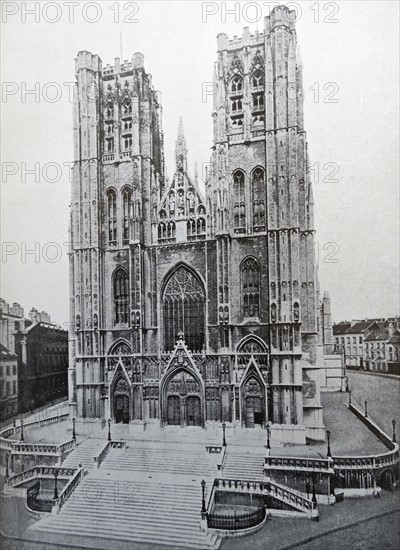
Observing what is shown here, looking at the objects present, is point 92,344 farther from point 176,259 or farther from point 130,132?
point 130,132

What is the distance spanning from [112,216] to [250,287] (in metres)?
4.39

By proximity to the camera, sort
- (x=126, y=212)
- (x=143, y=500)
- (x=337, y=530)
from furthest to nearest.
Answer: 1. (x=126, y=212)
2. (x=143, y=500)
3. (x=337, y=530)

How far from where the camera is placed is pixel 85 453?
34.0 feet

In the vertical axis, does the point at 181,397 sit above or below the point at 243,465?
above

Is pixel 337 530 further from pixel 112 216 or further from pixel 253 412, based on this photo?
pixel 112 216

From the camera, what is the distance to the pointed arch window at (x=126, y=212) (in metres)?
12.4

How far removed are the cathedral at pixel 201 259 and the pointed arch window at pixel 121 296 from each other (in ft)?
0.09

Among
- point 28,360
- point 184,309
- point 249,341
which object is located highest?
point 184,309

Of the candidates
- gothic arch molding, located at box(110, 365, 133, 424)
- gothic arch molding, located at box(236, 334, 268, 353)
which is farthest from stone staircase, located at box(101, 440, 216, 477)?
gothic arch molding, located at box(236, 334, 268, 353)

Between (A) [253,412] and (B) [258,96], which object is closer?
(A) [253,412]

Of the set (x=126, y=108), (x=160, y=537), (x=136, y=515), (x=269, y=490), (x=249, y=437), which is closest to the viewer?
(x=160, y=537)

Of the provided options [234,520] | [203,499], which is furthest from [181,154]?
[234,520]

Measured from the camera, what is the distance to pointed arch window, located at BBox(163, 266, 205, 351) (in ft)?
37.9

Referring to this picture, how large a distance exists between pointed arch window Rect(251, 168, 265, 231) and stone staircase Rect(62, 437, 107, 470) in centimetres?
646
